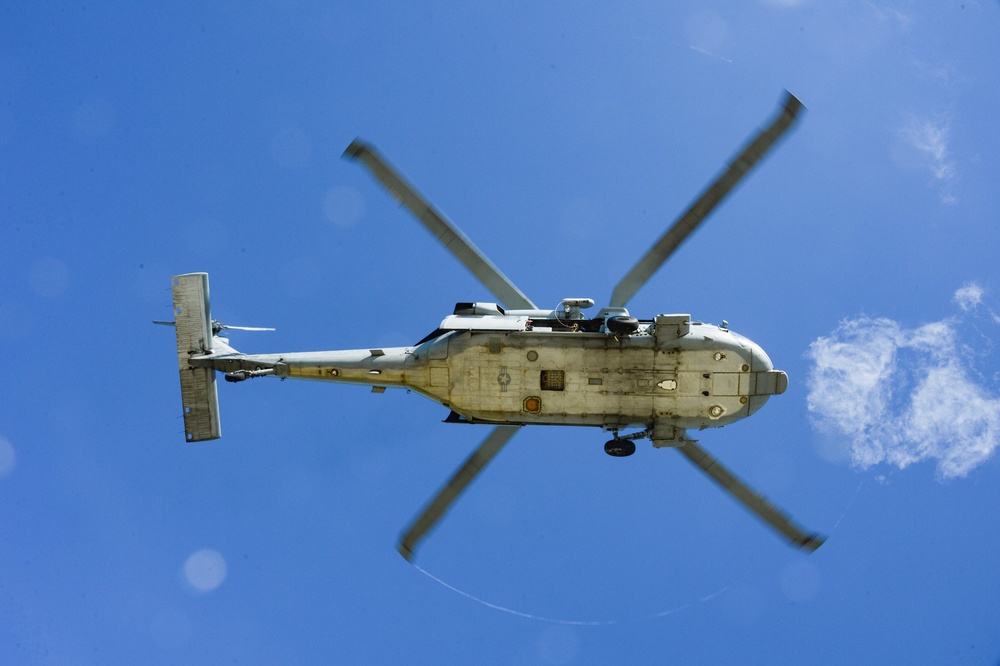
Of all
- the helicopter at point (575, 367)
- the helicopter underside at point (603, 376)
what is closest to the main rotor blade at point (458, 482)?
the helicopter at point (575, 367)

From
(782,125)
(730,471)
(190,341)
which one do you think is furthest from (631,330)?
(190,341)

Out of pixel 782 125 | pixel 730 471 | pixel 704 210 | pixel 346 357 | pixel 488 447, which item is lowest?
pixel 730 471

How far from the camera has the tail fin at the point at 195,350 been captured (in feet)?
58.3

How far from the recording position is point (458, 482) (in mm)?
17297

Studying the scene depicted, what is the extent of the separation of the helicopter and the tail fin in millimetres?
221

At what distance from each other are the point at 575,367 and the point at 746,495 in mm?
4823

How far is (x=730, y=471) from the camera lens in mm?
17062

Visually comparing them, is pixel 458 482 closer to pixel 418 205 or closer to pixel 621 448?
pixel 621 448

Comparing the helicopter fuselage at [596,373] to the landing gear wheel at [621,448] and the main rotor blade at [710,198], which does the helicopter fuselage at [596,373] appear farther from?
the main rotor blade at [710,198]

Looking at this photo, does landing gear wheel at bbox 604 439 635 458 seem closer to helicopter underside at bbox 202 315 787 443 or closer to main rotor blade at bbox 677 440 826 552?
helicopter underside at bbox 202 315 787 443

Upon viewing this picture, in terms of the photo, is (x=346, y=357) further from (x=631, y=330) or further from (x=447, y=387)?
(x=631, y=330)

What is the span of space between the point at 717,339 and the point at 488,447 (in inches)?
218

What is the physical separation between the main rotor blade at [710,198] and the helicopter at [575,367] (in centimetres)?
2

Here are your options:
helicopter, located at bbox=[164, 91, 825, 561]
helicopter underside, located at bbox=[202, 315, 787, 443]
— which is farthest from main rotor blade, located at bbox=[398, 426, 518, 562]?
helicopter underside, located at bbox=[202, 315, 787, 443]
